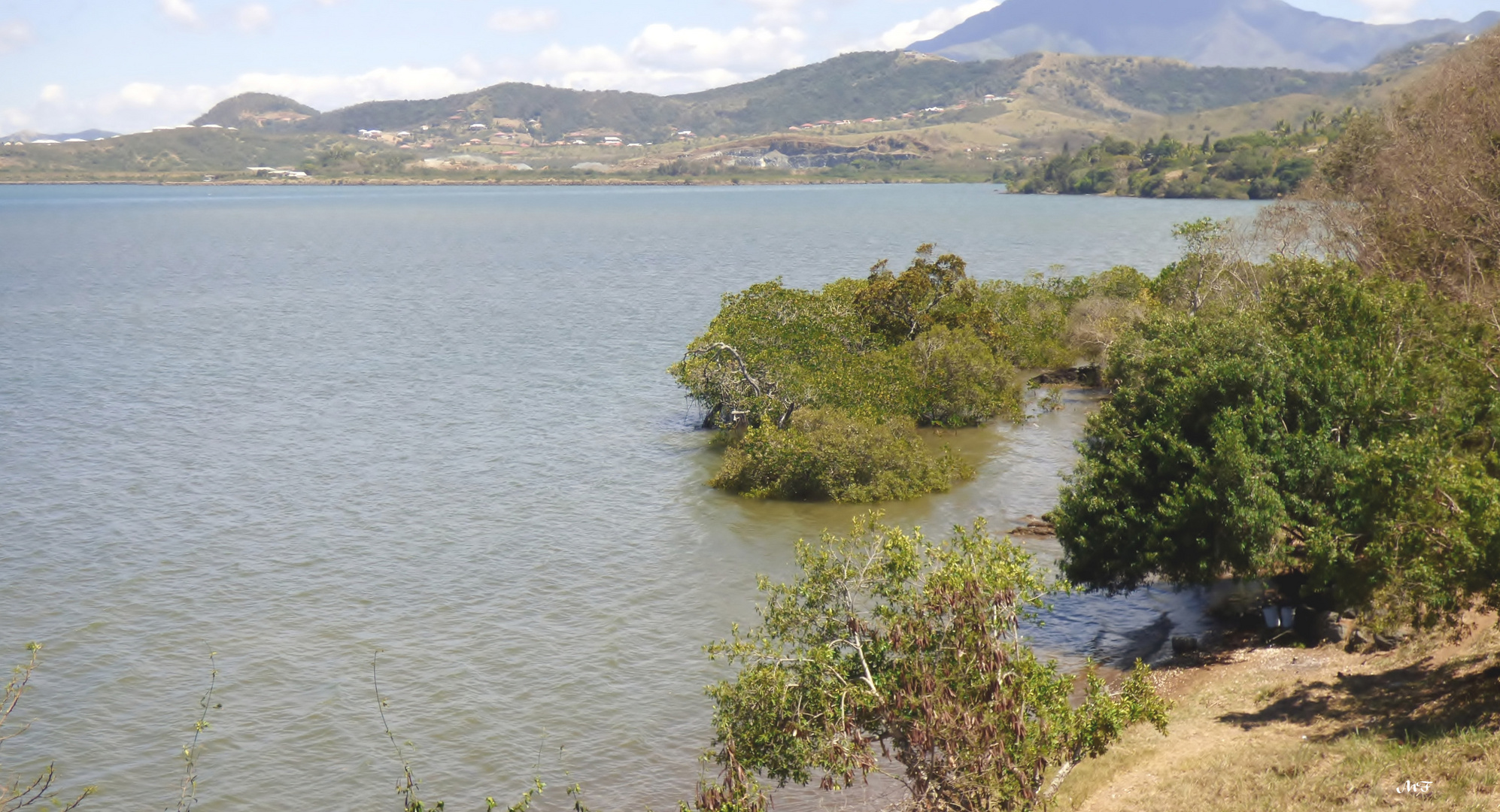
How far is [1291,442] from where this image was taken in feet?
78.5

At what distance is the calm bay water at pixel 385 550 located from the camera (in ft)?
79.4

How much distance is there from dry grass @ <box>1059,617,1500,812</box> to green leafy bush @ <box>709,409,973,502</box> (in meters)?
15.7

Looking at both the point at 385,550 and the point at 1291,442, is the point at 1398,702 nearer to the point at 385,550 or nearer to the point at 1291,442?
the point at 1291,442

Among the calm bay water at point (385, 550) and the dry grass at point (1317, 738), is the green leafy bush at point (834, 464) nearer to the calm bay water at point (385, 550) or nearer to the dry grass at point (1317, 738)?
the calm bay water at point (385, 550)

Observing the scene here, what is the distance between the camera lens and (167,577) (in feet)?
111

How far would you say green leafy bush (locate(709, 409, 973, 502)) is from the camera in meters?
39.6

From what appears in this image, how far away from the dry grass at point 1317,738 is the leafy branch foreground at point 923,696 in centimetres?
189

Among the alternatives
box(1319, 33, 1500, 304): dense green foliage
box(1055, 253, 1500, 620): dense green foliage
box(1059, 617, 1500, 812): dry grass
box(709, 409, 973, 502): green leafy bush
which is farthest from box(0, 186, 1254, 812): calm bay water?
box(1319, 33, 1500, 304): dense green foliage

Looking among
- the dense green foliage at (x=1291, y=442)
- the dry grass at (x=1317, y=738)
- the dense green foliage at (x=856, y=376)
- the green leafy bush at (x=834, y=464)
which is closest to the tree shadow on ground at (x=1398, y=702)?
the dry grass at (x=1317, y=738)

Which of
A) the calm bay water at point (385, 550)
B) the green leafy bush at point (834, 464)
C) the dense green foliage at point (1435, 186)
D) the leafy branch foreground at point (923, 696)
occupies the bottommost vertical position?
the calm bay water at point (385, 550)

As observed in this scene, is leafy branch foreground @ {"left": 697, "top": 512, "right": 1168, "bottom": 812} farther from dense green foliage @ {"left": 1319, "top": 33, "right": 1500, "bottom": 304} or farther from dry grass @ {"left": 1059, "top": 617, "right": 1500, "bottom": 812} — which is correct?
dense green foliage @ {"left": 1319, "top": 33, "right": 1500, "bottom": 304}

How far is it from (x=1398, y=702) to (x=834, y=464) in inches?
836

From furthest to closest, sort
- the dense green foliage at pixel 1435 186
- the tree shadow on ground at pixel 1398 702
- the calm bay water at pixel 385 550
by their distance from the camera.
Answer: the dense green foliage at pixel 1435 186 → the calm bay water at pixel 385 550 → the tree shadow on ground at pixel 1398 702

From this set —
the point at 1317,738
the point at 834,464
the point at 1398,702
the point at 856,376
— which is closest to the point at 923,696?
the point at 1317,738
